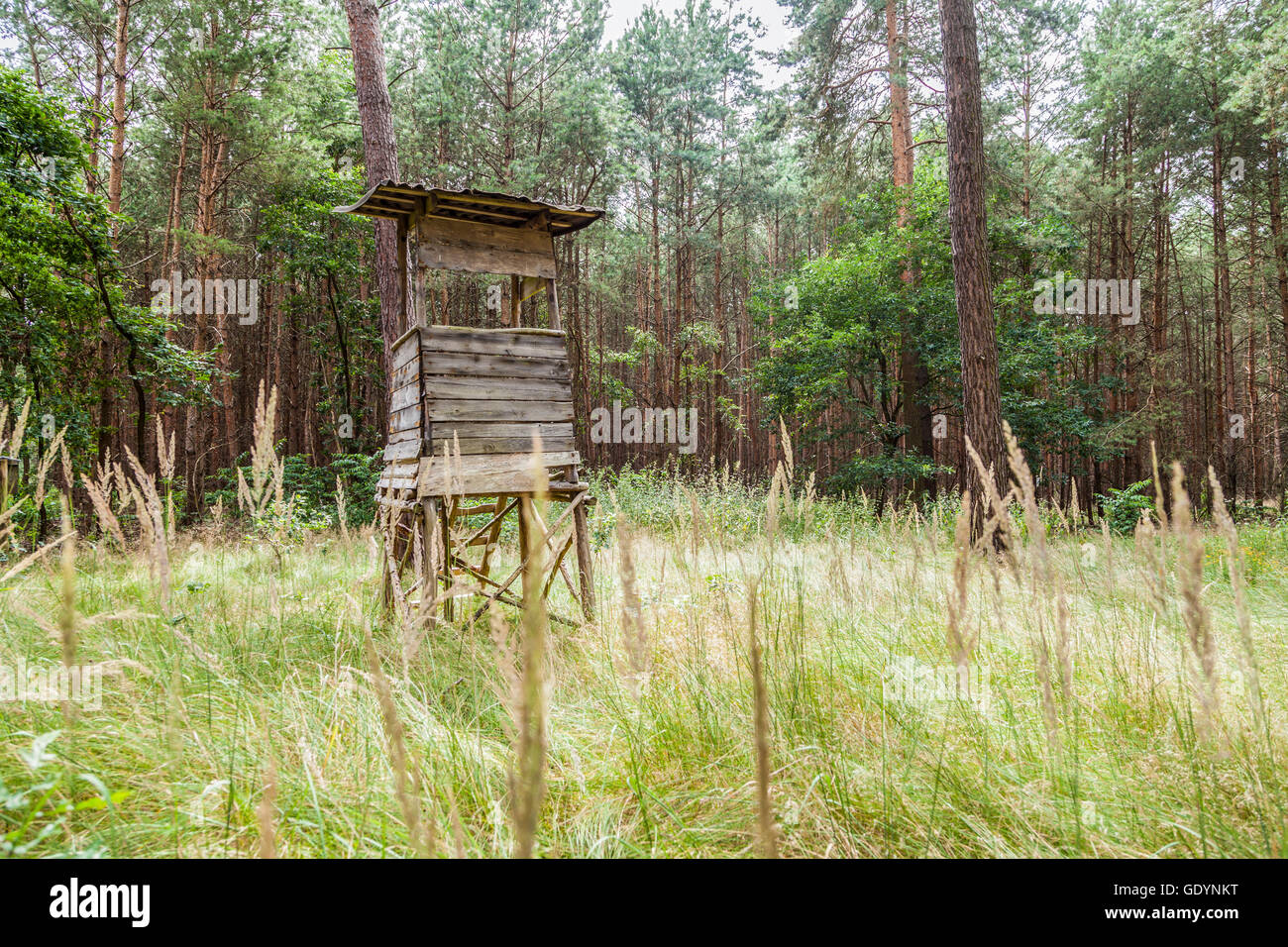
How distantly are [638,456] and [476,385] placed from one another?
17508mm

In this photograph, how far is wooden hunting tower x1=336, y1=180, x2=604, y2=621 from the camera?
162 inches

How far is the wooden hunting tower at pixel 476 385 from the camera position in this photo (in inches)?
162

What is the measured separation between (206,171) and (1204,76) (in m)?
22.6

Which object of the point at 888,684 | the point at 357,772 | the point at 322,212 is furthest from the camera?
the point at 322,212

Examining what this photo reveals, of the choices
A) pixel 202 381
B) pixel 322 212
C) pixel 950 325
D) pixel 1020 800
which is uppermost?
pixel 322 212

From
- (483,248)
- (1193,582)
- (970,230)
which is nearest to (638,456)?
(970,230)

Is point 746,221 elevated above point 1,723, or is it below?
above

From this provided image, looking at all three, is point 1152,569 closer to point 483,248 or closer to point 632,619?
point 632,619

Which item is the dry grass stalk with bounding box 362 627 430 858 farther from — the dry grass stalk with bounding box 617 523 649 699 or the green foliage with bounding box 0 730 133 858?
the green foliage with bounding box 0 730 133 858

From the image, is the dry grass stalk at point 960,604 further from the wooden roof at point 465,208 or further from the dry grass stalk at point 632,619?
the wooden roof at point 465,208

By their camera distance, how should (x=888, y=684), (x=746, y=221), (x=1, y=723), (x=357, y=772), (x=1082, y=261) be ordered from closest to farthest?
(x=357, y=772) → (x=1, y=723) → (x=888, y=684) → (x=1082, y=261) → (x=746, y=221)

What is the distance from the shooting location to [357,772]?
170 cm
